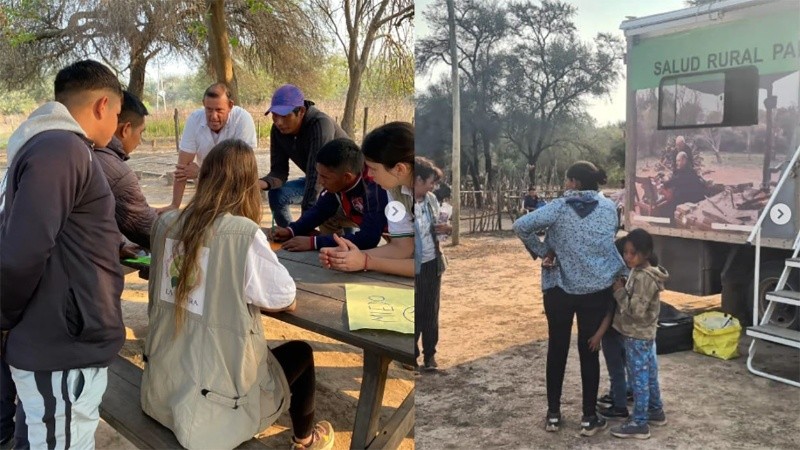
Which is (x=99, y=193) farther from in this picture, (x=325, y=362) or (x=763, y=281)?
(x=325, y=362)

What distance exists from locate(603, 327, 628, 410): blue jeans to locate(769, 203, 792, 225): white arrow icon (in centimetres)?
43

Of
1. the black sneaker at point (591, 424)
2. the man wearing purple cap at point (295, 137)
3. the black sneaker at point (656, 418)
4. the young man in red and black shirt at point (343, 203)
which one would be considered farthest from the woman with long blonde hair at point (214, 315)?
the man wearing purple cap at point (295, 137)

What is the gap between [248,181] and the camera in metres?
2.25

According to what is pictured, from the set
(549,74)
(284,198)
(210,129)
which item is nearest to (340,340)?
(549,74)

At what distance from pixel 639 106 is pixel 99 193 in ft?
5.03

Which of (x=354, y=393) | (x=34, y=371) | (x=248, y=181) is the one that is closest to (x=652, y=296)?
(x=248, y=181)

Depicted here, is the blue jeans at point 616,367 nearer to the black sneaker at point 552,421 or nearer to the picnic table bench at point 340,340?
the black sneaker at point 552,421

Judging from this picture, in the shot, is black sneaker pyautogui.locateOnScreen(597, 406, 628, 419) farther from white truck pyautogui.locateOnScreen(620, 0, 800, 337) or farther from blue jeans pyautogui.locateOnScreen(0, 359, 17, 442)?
blue jeans pyautogui.locateOnScreen(0, 359, 17, 442)

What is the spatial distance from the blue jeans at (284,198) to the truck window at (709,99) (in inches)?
130

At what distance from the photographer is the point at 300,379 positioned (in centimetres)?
268

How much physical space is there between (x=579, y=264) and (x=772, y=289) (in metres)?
0.47

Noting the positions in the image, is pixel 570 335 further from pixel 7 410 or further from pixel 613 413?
pixel 7 410

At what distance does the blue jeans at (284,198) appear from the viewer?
15.1 ft

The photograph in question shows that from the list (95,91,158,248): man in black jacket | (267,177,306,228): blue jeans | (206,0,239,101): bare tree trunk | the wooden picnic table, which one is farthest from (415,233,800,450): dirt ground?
(206,0,239,101): bare tree trunk
